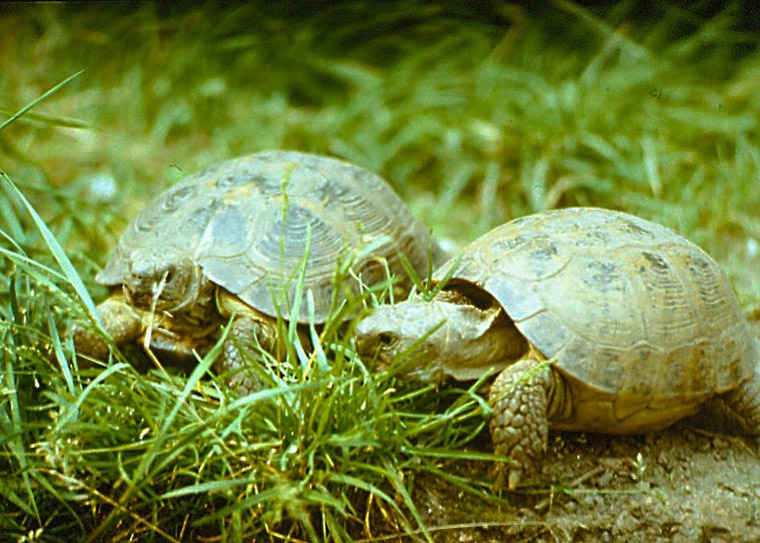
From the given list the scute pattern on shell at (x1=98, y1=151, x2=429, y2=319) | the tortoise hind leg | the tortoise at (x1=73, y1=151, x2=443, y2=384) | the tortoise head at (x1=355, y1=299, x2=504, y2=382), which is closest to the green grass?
the tortoise head at (x1=355, y1=299, x2=504, y2=382)

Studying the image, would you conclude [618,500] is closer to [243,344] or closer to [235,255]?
[243,344]

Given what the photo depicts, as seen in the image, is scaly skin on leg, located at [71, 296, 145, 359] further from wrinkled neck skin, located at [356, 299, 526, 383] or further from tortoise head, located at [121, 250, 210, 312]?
wrinkled neck skin, located at [356, 299, 526, 383]

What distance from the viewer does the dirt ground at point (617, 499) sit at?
7.30 feet

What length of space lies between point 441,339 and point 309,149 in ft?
10.7

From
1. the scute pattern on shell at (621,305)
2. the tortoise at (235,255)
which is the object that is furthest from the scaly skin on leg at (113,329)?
the scute pattern on shell at (621,305)

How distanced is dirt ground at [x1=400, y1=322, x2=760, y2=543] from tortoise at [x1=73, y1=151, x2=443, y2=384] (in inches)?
31.3

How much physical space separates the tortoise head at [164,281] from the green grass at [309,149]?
19 cm

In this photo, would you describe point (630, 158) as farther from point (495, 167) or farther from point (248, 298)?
point (248, 298)

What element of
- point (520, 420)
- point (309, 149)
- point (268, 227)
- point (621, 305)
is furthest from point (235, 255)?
point (309, 149)

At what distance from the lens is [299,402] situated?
7.18 feet

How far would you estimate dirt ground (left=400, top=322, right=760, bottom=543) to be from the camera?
2227 mm

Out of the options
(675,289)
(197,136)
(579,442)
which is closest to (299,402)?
(579,442)

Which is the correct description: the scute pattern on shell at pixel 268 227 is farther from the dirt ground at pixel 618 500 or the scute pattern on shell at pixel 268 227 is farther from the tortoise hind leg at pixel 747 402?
the tortoise hind leg at pixel 747 402

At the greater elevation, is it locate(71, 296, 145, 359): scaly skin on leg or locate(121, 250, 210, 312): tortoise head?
locate(121, 250, 210, 312): tortoise head
